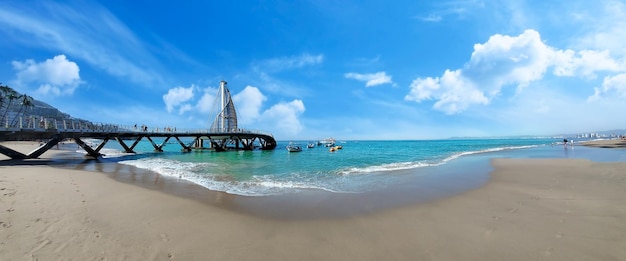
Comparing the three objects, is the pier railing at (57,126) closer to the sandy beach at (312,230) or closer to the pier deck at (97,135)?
the pier deck at (97,135)

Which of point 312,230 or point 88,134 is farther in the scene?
point 88,134

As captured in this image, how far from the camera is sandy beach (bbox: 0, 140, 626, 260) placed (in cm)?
428

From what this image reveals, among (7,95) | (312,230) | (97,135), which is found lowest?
(312,230)

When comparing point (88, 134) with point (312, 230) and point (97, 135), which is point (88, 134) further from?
point (312, 230)

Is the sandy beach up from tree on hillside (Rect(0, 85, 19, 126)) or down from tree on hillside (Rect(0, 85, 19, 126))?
down

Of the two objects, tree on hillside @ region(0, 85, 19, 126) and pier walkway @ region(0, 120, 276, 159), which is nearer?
pier walkway @ region(0, 120, 276, 159)

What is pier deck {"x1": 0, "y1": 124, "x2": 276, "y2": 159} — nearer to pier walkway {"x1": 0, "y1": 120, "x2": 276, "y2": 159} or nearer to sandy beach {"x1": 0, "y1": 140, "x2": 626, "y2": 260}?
pier walkway {"x1": 0, "y1": 120, "x2": 276, "y2": 159}

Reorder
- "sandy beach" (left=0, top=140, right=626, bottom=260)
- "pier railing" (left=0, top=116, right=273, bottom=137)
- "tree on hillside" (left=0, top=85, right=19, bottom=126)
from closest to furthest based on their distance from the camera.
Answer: "sandy beach" (left=0, top=140, right=626, bottom=260)
"pier railing" (left=0, top=116, right=273, bottom=137)
"tree on hillside" (left=0, top=85, right=19, bottom=126)

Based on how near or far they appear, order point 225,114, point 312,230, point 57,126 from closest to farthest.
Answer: point 312,230 < point 57,126 < point 225,114

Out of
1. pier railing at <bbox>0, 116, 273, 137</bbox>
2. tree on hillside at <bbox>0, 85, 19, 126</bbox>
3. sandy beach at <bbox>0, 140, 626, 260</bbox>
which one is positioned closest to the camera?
sandy beach at <bbox>0, 140, 626, 260</bbox>

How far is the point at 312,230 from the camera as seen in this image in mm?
5621

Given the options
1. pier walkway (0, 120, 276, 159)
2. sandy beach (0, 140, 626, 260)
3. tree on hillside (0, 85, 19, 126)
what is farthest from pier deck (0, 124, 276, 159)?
tree on hillside (0, 85, 19, 126)

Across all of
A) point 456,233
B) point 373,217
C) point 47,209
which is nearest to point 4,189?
point 47,209

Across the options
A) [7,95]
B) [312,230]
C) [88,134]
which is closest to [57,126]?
[88,134]
